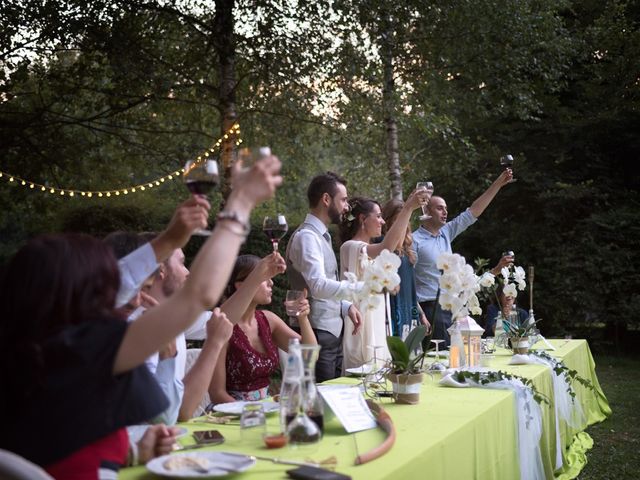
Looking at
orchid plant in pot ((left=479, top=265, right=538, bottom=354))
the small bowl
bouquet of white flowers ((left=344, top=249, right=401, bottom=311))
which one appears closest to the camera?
the small bowl

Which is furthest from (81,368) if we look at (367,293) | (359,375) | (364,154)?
(364,154)

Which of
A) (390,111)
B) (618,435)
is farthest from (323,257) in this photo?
(390,111)

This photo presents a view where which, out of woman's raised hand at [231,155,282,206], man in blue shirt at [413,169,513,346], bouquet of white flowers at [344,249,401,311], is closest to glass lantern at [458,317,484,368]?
bouquet of white flowers at [344,249,401,311]

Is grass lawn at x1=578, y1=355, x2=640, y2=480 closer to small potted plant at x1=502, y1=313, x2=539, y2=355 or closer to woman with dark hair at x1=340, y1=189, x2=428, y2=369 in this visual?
small potted plant at x1=502, y1=313, x2=539, y2=355

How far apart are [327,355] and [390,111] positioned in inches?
227

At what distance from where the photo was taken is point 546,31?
1022 cm

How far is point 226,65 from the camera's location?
27.2 ft

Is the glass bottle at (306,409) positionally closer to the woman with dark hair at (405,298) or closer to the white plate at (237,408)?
the white plate at (237,408)

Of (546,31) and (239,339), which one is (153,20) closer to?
(546,31)

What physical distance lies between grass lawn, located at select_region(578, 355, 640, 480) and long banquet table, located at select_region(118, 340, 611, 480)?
106cm

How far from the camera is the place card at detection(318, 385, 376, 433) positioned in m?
2.14

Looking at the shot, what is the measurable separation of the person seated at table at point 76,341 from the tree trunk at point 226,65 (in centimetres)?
670

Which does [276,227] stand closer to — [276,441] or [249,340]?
[249,340]

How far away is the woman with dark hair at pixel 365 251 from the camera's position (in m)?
3.37
